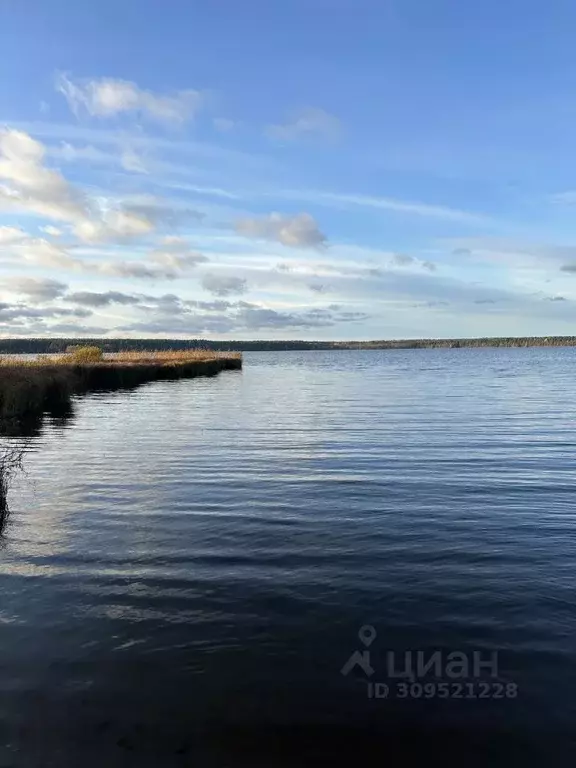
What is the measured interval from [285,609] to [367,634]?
128cm

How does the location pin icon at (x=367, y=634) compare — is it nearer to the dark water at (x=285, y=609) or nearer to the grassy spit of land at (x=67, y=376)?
the dark water at (x=285, y=609)

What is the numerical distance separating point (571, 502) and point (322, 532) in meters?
6.07

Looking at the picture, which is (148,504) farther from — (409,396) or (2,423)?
(409,396)

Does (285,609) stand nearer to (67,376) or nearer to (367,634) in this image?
(367,634)

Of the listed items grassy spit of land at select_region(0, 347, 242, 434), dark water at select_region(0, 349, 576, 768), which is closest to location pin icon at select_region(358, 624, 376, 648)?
dark water at select_region(0, 349, 576, 768)

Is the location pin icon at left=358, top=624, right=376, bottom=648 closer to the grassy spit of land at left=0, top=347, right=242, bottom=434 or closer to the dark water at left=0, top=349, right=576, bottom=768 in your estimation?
the dark water at left=0, top=349, right=576, bottom=768

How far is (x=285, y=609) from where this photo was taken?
867 cm

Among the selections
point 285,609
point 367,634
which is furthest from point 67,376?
point 367,634

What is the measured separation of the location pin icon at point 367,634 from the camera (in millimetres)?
7750

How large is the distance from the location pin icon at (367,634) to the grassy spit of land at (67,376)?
23.3 metres

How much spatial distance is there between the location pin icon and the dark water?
8cm

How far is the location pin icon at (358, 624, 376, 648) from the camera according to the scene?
775cm

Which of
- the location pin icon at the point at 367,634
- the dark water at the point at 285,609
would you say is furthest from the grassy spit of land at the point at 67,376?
the location pin icon at the point at 367,634

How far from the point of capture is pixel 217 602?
889 centimetres
